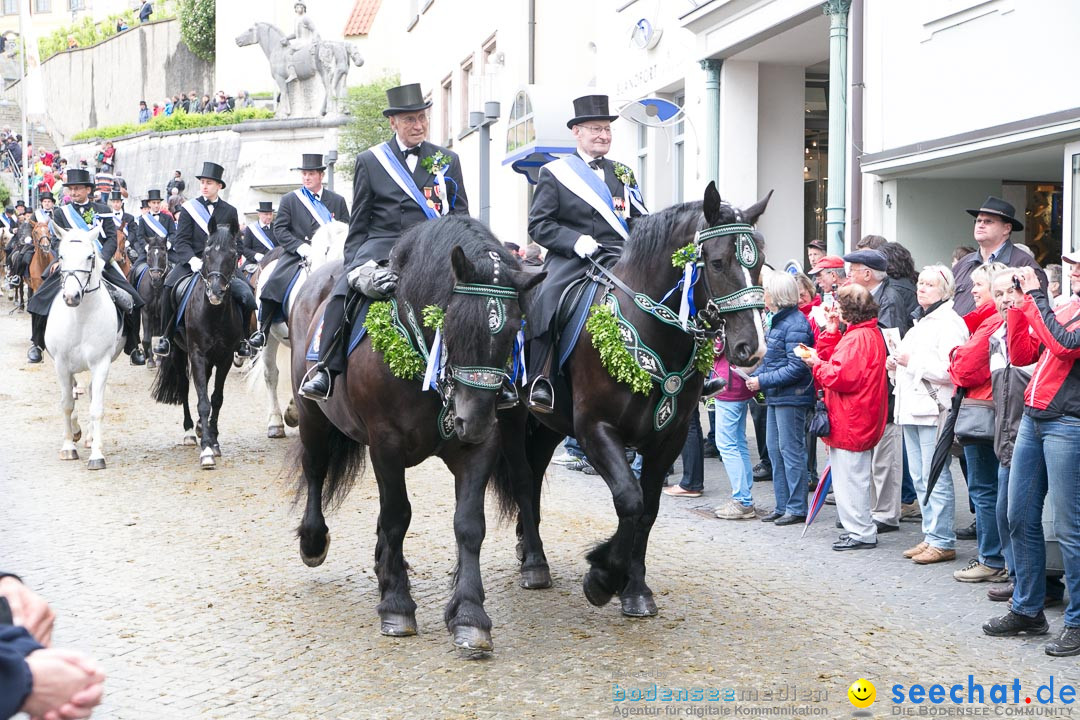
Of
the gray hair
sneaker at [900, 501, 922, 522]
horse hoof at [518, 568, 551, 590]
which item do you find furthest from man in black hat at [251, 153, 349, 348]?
sneaker at [900, 501, 922, 522]

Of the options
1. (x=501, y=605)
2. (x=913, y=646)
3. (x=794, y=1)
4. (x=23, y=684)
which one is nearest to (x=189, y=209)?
(x=794, y=1)

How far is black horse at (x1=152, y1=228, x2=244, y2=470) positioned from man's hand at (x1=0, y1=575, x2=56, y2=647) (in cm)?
981

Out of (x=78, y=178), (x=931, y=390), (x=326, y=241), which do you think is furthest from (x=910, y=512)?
(x=78, y=178)

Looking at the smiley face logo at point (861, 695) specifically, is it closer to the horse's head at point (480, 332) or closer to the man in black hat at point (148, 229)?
the horse's head at point (480, 332)

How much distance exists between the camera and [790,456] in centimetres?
959

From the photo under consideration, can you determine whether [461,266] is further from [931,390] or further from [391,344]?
[931,390]

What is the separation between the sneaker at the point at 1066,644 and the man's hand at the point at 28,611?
488 cm

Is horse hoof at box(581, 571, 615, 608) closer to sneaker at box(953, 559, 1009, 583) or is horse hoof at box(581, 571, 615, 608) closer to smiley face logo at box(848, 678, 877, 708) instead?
smiley face logo at box(848, 678, 877, 708)

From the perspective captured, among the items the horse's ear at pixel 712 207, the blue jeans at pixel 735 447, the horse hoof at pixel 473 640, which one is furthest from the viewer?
the blue jeans at pixel 735 447

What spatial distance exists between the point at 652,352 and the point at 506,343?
1.12 meters

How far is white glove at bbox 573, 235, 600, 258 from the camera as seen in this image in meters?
7.10

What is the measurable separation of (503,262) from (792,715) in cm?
241

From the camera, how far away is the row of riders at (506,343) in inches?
235

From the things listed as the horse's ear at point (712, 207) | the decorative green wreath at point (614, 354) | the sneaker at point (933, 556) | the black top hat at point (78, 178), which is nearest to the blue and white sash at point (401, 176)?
the decorative green wreath at point (614, 354)
